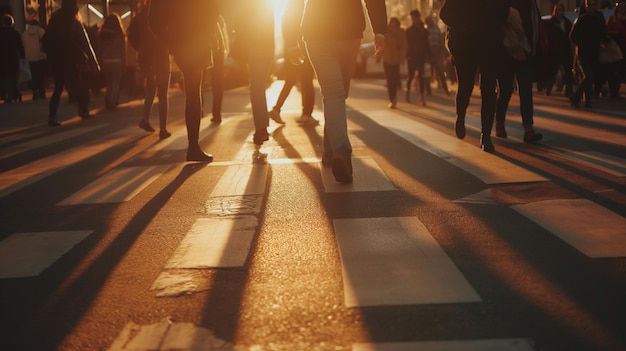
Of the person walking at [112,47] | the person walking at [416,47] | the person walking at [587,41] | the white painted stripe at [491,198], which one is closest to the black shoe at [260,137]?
the white painted stripe at [491,198]

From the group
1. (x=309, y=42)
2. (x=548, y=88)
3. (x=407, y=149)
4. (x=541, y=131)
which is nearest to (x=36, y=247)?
(x=309, y=42)

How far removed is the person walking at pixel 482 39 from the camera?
1034cm

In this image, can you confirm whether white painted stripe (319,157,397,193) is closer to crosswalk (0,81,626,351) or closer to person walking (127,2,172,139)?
Answer: crosswalk (0,81,626,351)

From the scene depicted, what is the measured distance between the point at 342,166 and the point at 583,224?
230 centimetres

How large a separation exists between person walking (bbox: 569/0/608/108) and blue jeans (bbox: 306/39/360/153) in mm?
9861

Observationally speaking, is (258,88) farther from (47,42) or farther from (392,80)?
(392,80)

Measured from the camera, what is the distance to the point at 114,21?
2025cm

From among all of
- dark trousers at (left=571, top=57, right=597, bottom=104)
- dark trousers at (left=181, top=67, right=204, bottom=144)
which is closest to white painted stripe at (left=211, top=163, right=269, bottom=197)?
dark trousers at (left=181, top=67, right=204, bottom=144)

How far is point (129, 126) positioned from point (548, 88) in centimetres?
1062

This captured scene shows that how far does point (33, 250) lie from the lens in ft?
18.6

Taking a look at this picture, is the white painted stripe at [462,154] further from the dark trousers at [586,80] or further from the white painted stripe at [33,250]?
the dark trousers at [586,80]

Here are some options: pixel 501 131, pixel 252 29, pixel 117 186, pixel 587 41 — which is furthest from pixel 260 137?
pixel 587 41

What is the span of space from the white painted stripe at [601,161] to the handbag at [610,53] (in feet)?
34.0

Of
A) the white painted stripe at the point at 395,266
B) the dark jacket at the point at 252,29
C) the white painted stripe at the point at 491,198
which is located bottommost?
the white painted stripe at the point at 491,198
